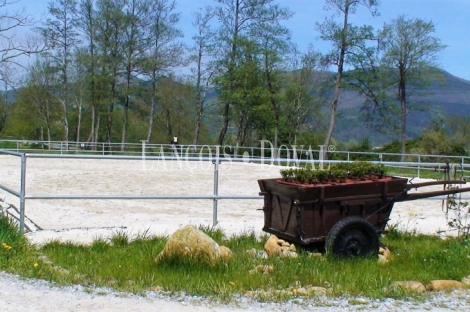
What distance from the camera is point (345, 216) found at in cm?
632

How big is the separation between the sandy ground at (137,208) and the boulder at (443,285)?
217 centimetres

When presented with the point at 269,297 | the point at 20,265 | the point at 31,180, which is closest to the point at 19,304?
the point at 20,265

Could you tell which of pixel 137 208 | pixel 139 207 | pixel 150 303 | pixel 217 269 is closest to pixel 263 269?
pixel 217 269

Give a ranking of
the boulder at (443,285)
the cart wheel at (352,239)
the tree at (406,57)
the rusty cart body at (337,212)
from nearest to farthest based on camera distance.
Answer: the boulder at (443,285) → the cart wheel at (352,239) → the rusty cart body at (337,212) → the tree at (406,57)

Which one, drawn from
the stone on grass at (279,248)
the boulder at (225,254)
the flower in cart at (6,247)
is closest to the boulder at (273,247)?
the stone on grass at (279,248)

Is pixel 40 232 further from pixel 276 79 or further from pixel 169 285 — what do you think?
pixel 276 79

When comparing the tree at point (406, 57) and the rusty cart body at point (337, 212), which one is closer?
the rusty cart body at point (337, 212)

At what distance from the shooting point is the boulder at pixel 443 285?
4.98m

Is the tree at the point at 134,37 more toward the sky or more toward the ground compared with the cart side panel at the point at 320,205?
more toward the sky

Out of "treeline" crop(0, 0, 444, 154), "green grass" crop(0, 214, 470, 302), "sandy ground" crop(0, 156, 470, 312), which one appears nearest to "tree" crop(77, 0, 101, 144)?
"treeline" crop(0, 0, 444, 154)

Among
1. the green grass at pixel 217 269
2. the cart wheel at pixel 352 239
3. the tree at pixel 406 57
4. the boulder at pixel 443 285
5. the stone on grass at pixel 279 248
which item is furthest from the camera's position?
the tree at pixel 406 57

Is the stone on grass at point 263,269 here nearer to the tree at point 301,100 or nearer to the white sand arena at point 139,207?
the white sand arena at point 139,207

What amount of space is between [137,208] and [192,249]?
18.0 ft

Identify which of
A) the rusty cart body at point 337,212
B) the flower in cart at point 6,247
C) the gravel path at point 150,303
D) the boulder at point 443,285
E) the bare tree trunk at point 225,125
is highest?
the bare tree trunk at point 225,125
